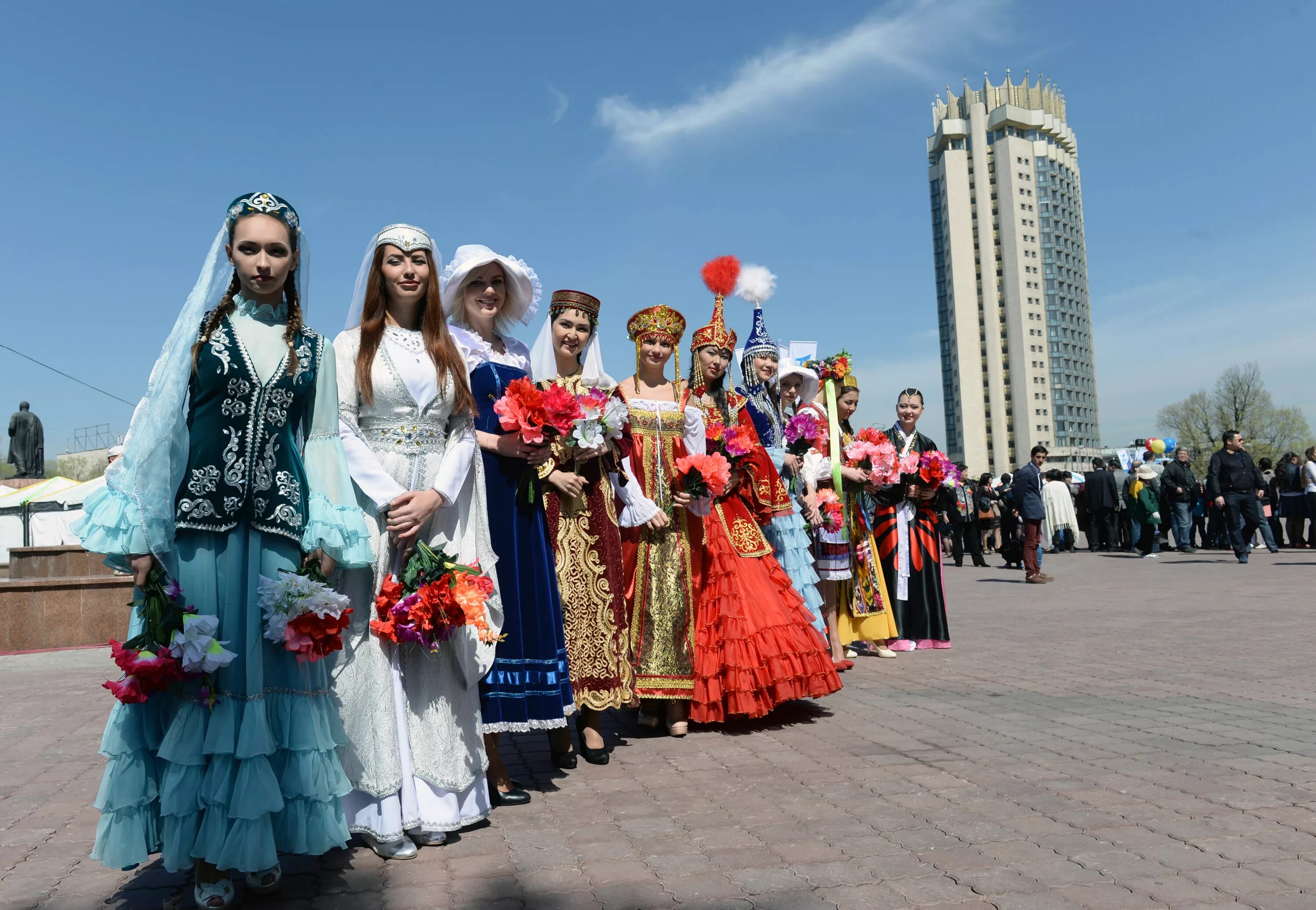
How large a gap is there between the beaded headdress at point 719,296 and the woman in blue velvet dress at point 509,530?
174cm

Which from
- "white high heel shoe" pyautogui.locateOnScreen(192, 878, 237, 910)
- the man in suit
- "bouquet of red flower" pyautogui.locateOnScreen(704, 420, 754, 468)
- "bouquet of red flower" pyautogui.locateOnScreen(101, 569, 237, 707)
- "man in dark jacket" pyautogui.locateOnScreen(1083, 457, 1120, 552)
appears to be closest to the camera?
"bouquet of red flower" pyautogui.locateOnScreen(101, 569, 237, 707)

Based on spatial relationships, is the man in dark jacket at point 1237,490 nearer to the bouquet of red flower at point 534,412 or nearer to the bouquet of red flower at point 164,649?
the bouquet of red flower at point 534,412

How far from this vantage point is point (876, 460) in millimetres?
8172

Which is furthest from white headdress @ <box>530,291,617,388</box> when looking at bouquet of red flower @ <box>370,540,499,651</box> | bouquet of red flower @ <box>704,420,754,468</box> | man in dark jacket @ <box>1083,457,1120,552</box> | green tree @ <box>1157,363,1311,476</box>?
green tree @ <box>1157,363,1311,476</box>

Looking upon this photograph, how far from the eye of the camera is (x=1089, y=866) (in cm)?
304

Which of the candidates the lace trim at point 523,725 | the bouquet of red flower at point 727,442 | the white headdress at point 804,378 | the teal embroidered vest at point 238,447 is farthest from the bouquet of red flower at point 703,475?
the teal embroidered vest at point 238,447

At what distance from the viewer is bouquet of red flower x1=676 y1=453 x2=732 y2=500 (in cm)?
532

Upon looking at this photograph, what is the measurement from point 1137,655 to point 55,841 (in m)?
7.31

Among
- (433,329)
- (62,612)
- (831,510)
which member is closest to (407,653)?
(433,329)

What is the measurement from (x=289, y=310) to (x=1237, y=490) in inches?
697

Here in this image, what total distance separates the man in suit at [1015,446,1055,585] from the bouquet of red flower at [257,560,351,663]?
13648 millimetres

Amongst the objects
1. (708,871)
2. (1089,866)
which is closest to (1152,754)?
(1089,866)

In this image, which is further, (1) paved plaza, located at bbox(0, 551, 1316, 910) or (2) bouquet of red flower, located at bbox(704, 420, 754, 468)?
(2) bouquet of red flower, located at bbox(704, 420, 754, 468)

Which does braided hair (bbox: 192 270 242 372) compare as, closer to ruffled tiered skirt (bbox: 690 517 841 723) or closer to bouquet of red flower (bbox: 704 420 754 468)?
bouquet of red flower (bbox: 704 420 754 468)
